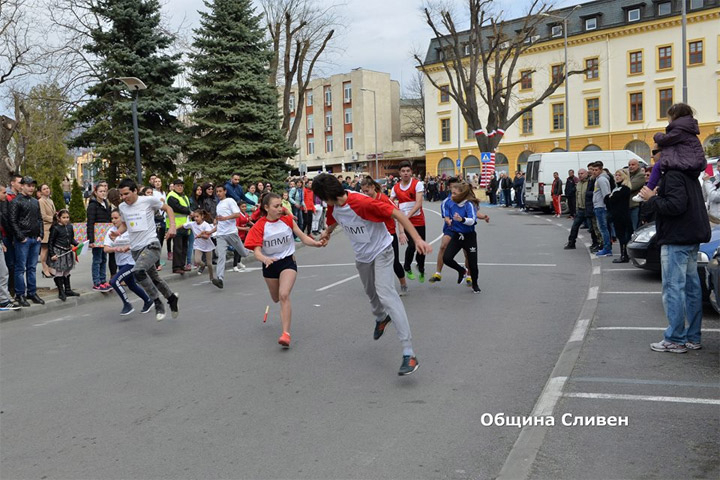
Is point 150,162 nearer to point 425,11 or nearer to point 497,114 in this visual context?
point 425,11

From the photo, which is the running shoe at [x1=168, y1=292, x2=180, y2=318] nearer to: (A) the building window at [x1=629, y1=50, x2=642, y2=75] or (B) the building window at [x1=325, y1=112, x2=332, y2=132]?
(A) the building window at [x1=629, y1=50, x2=642, y2=75]

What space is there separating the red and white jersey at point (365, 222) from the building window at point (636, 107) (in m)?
55.0

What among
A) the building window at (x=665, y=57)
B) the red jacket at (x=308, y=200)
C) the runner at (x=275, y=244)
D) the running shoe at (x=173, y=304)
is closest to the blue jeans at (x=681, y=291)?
the runner at (x=275, y=244)

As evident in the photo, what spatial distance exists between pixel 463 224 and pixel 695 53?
1985 inches

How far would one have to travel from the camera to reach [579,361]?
6074mm

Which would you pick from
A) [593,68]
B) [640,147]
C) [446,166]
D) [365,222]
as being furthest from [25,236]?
[446,166]

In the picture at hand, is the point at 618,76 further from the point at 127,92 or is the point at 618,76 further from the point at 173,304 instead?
the point at 173,304

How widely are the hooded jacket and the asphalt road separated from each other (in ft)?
5.56

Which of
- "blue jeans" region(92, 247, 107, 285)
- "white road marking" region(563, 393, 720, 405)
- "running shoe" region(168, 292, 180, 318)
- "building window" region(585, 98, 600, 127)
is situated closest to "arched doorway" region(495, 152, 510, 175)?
"building window" region(585, 98, 600, 127)

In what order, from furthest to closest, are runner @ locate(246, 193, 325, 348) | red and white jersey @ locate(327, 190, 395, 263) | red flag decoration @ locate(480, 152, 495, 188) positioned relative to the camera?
red flag decoration @ locate(480, 152, 495, 188), runner @ locate(246, 193, 325, 348), red and white jersey @ locate(327, 190, 395, 263)

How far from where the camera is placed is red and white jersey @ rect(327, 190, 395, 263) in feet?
20.5

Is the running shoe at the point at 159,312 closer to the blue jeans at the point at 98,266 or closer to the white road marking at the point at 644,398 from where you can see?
the blue jeans at the point at 98,266

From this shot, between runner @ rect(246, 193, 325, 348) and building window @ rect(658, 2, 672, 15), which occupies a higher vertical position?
building window @ rect(658, 2, 672, 15)

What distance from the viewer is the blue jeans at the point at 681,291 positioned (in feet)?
20.1
